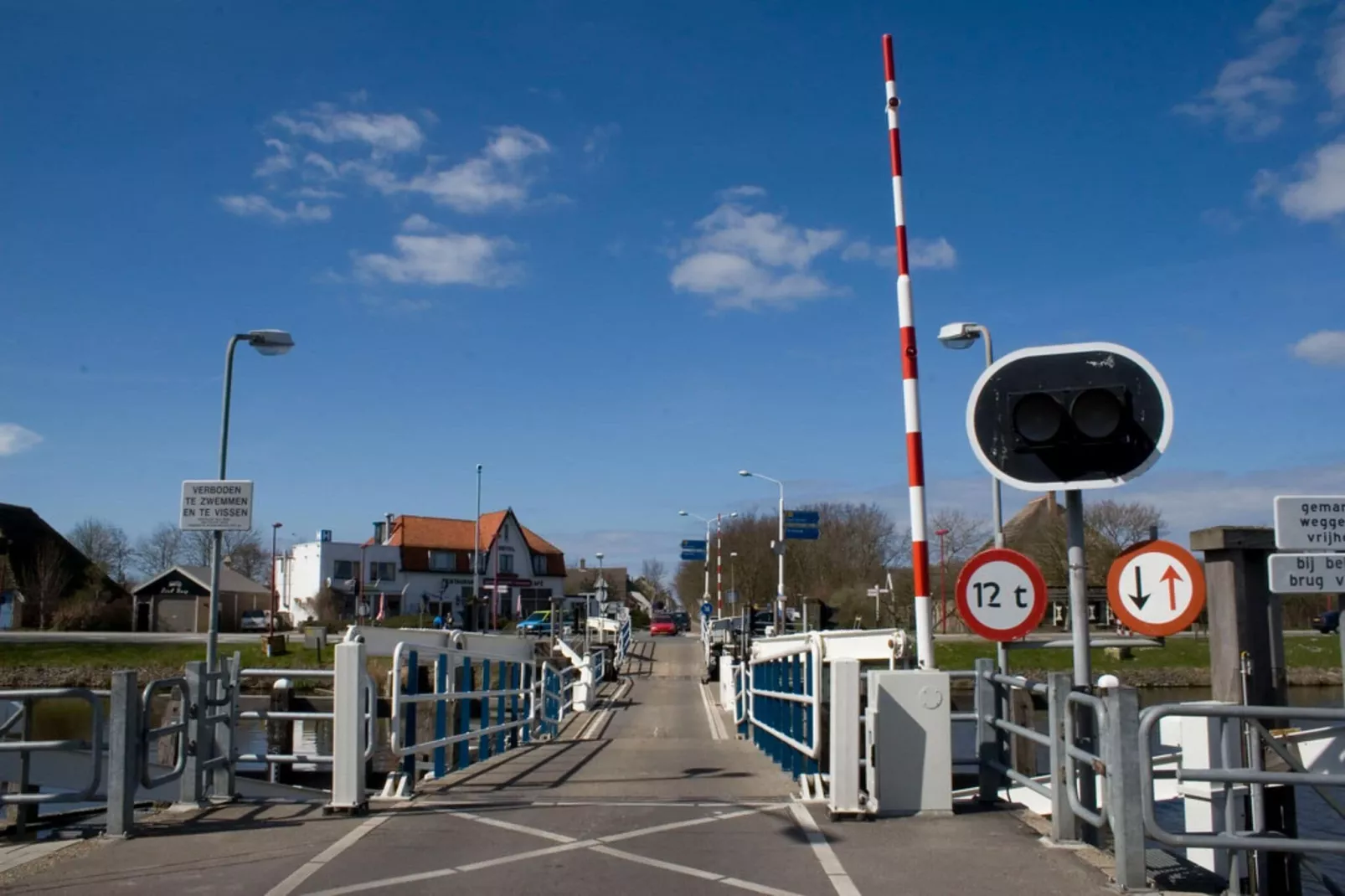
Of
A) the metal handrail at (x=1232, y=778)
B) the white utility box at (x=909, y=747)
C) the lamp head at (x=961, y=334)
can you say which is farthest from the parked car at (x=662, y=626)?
the metal handrail at (x=1232, y=778)

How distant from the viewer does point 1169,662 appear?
53.1m

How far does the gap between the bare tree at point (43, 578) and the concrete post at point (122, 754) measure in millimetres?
64353

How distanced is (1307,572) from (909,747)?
9.17 feet

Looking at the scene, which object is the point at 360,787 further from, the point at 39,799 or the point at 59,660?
the point at 59,660

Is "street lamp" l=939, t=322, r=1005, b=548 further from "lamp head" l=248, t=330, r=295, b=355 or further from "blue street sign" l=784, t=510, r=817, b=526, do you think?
"blue street sign" l=784, t=510, r=817, b=526

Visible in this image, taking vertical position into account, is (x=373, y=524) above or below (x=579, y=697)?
above

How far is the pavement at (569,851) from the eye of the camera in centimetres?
614

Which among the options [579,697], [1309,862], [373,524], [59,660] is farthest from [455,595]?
[1309,862]

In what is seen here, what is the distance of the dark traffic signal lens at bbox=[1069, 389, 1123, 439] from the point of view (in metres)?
6.73

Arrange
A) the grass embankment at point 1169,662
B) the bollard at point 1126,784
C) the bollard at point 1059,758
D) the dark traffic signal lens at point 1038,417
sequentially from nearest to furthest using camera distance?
1. the bollard at point 1126,784
2. the bollard at point 1059,758
3. the dark traffic signal lens at point 1038,417
4. the grass embankment at point 1169,662

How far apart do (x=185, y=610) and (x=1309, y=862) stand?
68466mm

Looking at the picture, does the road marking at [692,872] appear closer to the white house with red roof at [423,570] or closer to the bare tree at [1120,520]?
the bare tree at [1120,520]

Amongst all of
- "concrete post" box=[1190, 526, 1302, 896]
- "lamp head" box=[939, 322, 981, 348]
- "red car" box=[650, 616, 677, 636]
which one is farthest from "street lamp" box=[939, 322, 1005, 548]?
"red car" box=[650, 616, 677, 636]

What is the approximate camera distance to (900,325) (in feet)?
30.6
